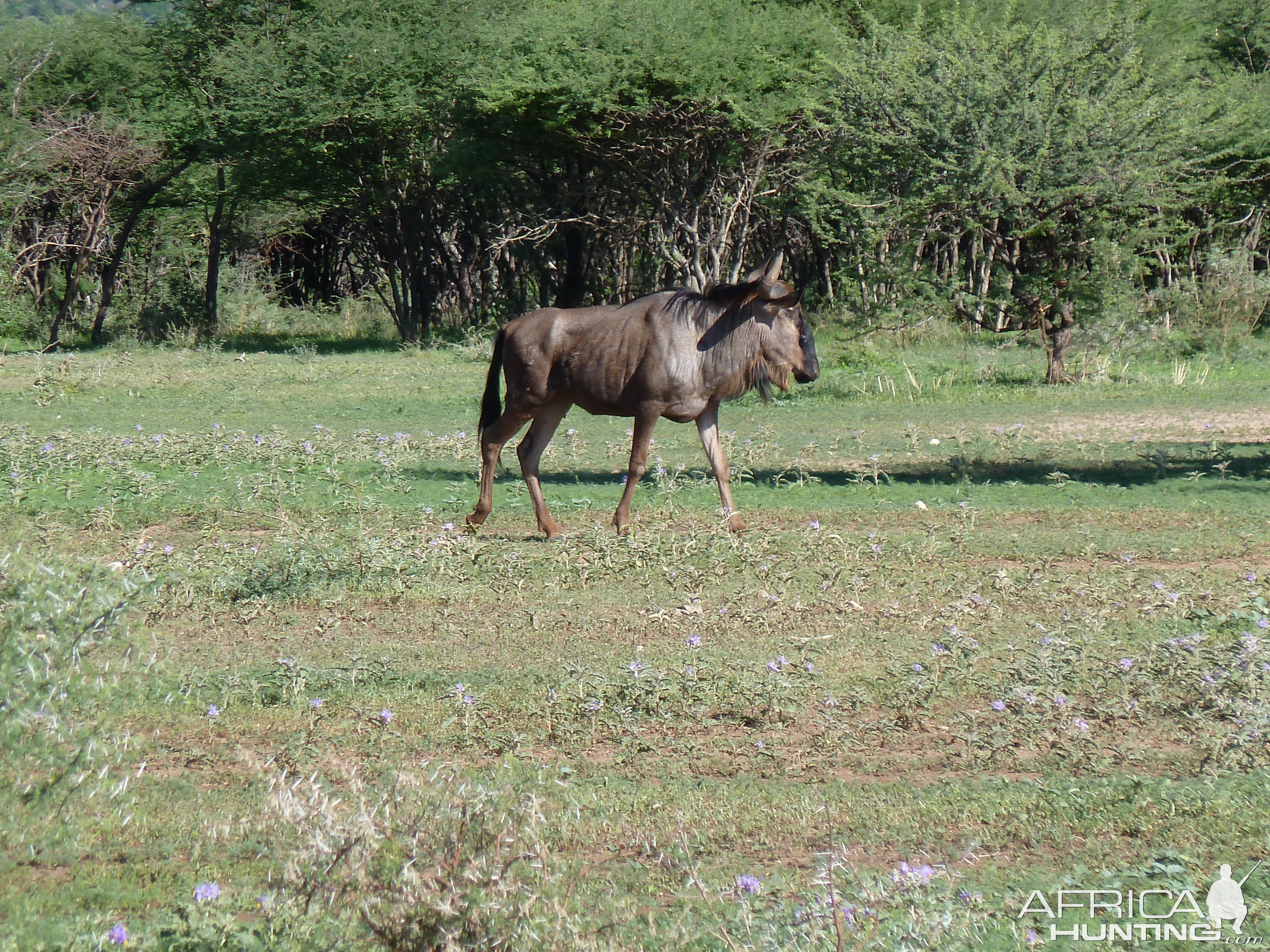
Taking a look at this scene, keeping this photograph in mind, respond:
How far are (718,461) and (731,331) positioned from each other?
933mm

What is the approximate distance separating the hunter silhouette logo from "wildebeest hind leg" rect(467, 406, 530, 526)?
259 inches

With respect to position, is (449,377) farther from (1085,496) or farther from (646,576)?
(646,576)

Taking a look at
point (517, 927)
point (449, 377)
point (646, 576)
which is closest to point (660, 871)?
point (517, 927)

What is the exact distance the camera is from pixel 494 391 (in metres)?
10.4

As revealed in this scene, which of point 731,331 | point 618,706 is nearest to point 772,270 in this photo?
point 731,331

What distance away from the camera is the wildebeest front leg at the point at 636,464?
964 cm

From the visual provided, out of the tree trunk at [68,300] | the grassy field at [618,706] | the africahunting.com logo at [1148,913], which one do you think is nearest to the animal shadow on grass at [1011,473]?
the grassy field at [618,706]

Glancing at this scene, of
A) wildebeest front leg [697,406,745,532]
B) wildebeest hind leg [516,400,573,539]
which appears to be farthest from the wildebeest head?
wildebeest hind leg [516,400,573,539]

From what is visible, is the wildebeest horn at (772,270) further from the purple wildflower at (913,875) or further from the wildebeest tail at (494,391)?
the purple wildflower at (913,875)

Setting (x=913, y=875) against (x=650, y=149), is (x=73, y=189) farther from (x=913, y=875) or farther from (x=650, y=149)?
(x=913, y=875)

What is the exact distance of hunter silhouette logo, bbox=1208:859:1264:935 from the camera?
3.67m

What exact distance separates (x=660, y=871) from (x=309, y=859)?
46.8 inches

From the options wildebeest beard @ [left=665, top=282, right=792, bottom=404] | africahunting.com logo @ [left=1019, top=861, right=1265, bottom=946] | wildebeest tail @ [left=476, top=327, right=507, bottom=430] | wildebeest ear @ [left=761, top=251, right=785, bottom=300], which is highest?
wildebeest ear @ [left=761, top=251, right=785, bottom=300]

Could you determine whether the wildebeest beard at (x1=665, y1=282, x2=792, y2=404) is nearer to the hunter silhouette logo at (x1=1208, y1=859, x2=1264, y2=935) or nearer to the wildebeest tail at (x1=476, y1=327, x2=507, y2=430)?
the wildebeest tail at (x1=476, y1=327, x2=507, y2=430)
